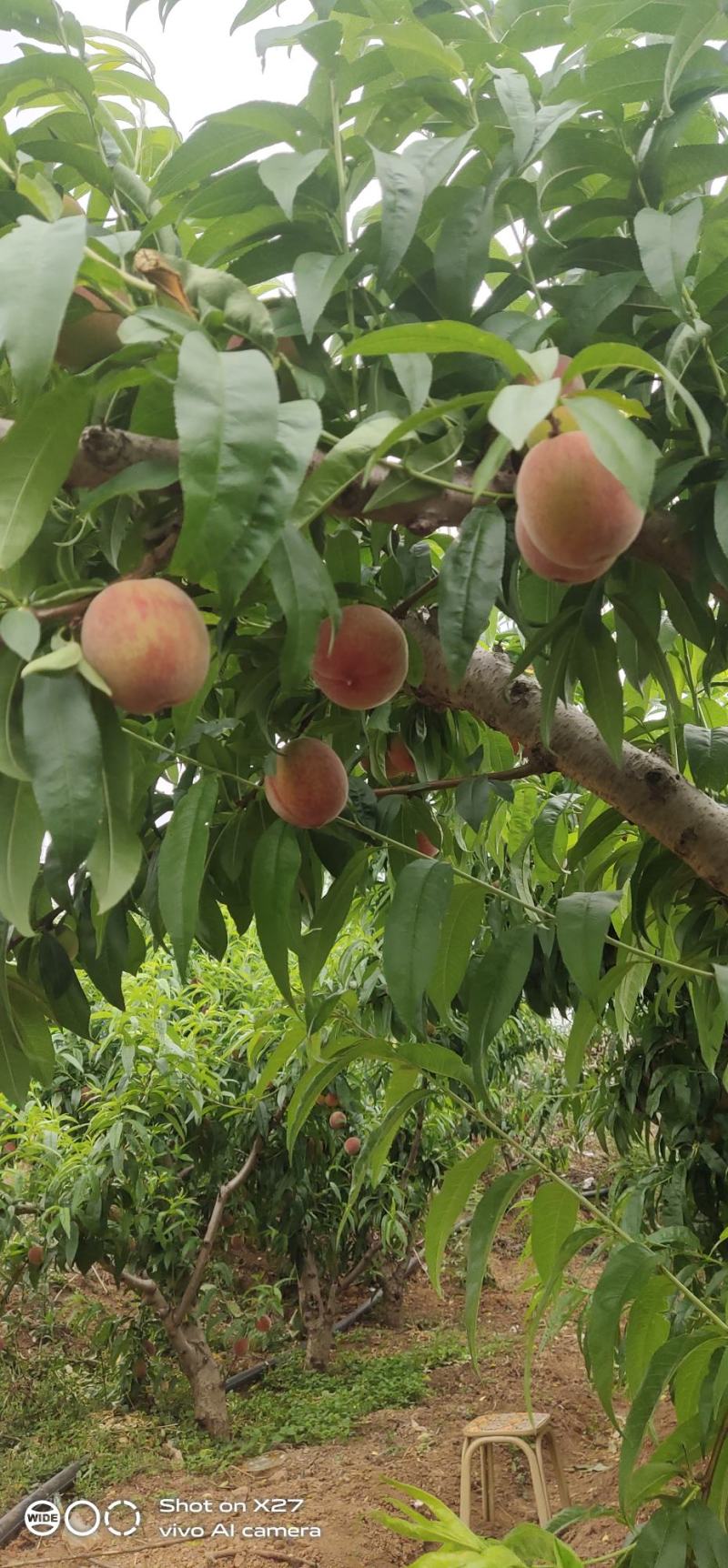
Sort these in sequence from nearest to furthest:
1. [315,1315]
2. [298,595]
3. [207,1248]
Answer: [298,595]
[207,1248]
[315,1315]

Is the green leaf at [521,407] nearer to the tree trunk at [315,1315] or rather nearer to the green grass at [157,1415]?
the green grass at [157,1415]

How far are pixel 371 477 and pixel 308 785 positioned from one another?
28cm

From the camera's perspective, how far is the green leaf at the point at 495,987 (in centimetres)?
91

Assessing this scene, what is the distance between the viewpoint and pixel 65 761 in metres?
0.50

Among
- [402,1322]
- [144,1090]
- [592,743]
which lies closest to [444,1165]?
[402,1322]

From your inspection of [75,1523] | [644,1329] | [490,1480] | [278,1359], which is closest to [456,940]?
[644,1329]

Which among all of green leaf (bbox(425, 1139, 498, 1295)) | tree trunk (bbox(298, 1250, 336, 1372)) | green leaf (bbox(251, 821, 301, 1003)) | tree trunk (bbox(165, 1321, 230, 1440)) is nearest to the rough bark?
tree trunk (bbox(165, 1321, 230, 1440))

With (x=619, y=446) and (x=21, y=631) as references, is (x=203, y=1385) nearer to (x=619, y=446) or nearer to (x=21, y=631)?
(x=21, y=631)

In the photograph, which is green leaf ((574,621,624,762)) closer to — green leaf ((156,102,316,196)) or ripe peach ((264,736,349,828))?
ripe peach ((264,736,349,828))

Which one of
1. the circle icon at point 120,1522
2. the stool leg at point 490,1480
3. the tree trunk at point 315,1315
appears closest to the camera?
the circle icon at point 120,1522

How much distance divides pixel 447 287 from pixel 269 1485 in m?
3.90

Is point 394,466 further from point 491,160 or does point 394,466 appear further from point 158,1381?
point 158,1381

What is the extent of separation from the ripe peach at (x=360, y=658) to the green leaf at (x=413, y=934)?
0.58ft

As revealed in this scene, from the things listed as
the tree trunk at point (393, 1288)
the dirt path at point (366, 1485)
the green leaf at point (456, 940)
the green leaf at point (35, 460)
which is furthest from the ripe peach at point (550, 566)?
the tree trunk at point (393, 1288)
